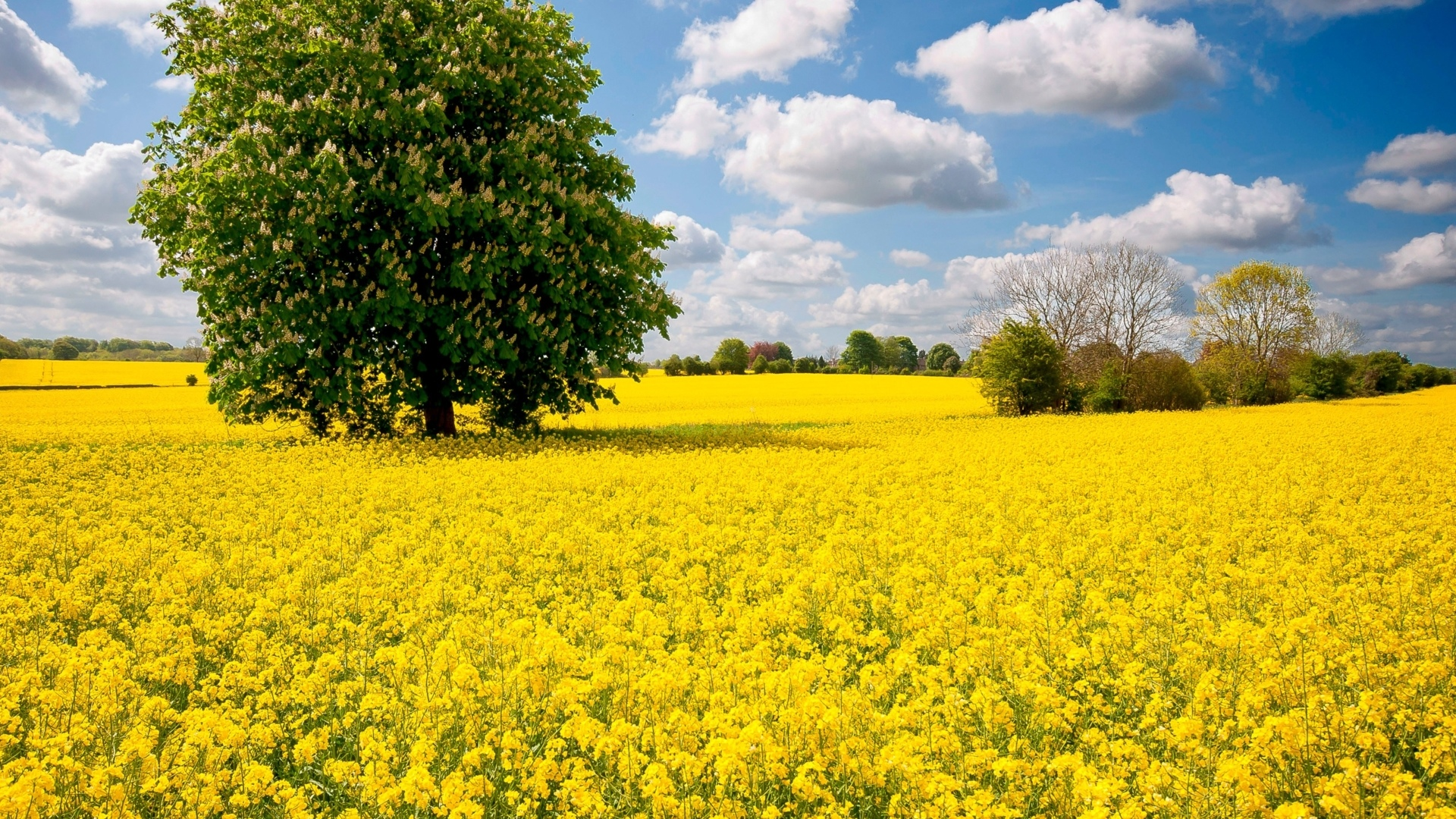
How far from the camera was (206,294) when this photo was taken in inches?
714

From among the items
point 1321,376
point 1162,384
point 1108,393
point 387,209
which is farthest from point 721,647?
point 1321,376

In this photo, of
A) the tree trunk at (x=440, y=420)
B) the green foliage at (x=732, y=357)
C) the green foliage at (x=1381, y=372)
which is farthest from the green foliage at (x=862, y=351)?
the tree trunk at (x=440, y=420)

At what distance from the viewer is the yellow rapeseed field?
3951 mm

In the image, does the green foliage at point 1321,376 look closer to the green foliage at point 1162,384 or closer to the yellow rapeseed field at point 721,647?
the green foliage at point 1162,384

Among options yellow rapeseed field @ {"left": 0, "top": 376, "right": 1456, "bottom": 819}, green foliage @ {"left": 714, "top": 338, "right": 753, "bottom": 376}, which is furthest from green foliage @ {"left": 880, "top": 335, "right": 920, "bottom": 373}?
yellow rapeseed field @ {"left": 0, "top": 376, "right": 1456, "bottom": 819}

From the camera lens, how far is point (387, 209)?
19078 millimetres

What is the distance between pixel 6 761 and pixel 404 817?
265 cm

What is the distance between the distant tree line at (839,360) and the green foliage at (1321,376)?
32069 millimetres

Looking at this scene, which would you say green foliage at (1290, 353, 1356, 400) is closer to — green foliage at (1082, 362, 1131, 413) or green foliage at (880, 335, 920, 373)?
green foliage at (1082, 362, 1131, 413)

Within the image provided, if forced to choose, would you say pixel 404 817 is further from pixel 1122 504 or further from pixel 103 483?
pixel 103 483

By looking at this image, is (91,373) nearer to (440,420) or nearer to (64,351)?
(64,351)

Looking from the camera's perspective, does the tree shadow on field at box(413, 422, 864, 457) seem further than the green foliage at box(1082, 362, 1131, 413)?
No

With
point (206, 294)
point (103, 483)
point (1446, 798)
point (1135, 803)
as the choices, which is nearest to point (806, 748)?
point (1135, 803)

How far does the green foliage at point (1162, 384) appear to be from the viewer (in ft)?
130
